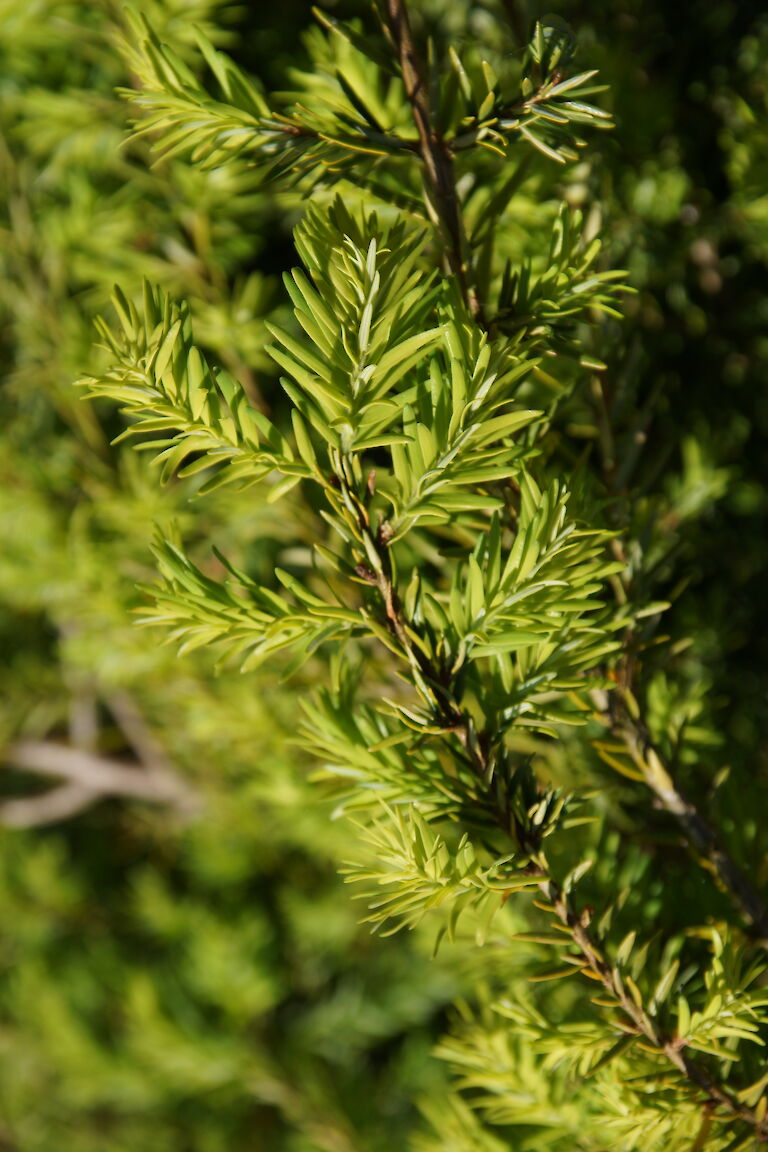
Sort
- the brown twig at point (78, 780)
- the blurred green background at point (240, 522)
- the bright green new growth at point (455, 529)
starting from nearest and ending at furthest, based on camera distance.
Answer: the bright green new growth at point (455, 529), the blurred green background at point (240, 522), the brown twig at point (78, 780)

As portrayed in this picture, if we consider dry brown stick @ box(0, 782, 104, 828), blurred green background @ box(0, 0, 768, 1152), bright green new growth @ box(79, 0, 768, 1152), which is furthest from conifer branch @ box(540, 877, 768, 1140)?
dry brown stick @ box(0, 782, 104, 828)

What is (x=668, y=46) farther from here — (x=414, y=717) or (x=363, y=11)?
(x=414, y=717)

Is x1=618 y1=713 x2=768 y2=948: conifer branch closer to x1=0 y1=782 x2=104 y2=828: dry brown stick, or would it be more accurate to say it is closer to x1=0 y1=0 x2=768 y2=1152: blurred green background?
x1=0 y1=0 x2=768 y2=1152: blurred green background

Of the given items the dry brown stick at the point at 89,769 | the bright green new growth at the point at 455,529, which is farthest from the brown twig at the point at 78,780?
the bright green new growth at the point at 455,529

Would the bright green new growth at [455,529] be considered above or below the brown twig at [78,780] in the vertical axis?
above

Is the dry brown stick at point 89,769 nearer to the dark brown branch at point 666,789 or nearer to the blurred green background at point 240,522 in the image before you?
the blurred green background at point 240,522

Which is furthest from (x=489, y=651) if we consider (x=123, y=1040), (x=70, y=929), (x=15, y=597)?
(x=70, y=929)

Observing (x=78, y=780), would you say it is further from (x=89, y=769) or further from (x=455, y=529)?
(x=455, y=529)

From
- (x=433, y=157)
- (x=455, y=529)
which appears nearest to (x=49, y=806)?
(x=455, y=529)
